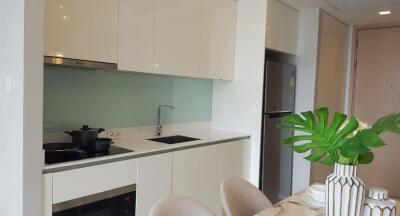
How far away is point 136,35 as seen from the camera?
7.85ft

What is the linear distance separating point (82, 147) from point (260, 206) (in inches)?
48.0

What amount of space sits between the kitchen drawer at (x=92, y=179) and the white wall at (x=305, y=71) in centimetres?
242

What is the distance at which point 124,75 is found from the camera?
2.77m

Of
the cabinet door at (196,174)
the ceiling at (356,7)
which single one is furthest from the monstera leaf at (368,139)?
the ceiling at (356,7)

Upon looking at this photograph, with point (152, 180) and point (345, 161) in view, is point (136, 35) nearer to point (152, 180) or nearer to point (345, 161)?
point (152, 180)

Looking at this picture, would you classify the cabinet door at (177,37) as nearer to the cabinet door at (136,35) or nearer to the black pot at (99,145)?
the cabinet door at (136,35)

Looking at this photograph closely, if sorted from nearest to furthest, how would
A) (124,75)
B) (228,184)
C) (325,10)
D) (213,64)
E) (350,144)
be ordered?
(350,144) < (228,184) < (124,75) < (213,64) < (325,10)

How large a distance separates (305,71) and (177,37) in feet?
6.07

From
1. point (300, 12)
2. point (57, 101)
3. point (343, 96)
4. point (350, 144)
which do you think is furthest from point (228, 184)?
point (343, 96)

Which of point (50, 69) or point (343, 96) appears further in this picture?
point (343, 96)

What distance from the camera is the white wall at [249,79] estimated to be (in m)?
3.26

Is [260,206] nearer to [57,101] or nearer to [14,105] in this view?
[14,105]

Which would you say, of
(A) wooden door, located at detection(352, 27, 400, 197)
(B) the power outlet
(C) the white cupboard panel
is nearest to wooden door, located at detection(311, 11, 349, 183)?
(A) wooden door, located at detection(352, 27, 400, 197)

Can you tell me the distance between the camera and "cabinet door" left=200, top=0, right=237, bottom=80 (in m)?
3.07
